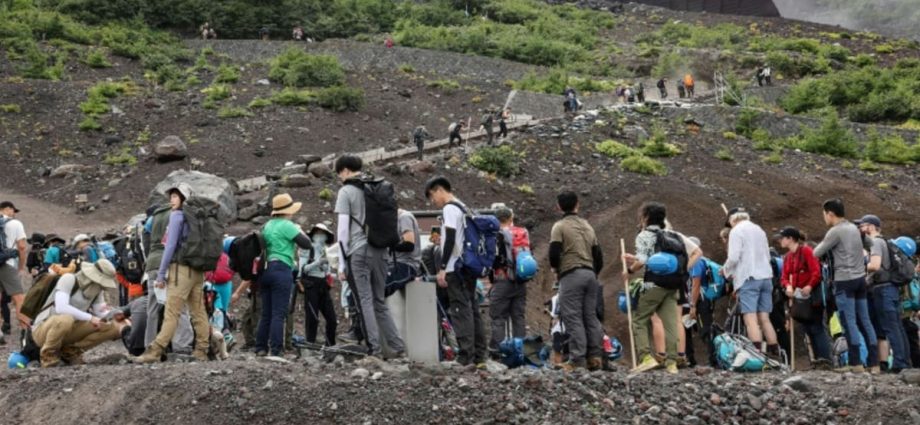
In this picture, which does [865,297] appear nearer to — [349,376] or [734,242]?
[734,242]

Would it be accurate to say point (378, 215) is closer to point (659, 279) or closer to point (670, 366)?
point (659, 279)

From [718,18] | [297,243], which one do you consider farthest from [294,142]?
[718,18]

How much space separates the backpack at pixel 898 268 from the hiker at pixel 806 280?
735 millimetres

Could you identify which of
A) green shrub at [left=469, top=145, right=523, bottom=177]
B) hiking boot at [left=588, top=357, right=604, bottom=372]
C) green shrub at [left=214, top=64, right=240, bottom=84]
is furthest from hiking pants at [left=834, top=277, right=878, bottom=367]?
green shrub at [left=214, top=64, right=240, bottom=84]

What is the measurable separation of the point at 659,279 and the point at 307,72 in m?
33.6

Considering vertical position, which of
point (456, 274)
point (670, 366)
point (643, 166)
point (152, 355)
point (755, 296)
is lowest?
point (643, 166)

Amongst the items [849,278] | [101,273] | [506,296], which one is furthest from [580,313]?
[101,273]

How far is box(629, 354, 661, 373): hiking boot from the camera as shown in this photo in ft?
39.0

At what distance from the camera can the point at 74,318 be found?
11.8 meters

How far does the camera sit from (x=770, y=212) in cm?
3139

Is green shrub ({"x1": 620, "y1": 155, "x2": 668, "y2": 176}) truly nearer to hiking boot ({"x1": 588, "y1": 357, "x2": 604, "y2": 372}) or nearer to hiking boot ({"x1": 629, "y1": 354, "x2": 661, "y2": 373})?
hiking boot ({"x1": 629, "y1": 354, "x2": 661, "y2": 373})

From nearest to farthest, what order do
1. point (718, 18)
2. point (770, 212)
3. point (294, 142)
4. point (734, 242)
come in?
point (734, 242) < point (770, 212) < point (294, 142) < point (718, 18)

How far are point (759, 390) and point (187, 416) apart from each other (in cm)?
445

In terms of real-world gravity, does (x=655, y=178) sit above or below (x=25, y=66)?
below
